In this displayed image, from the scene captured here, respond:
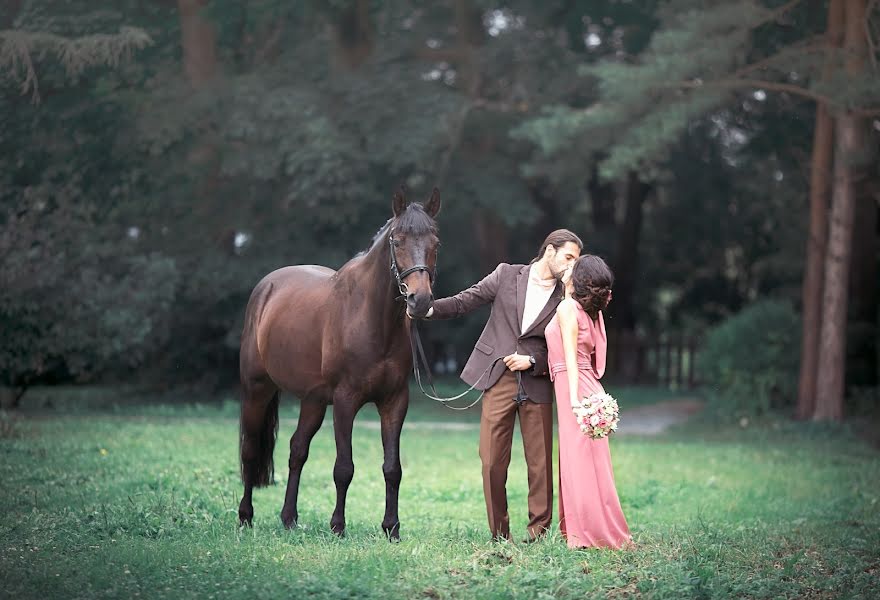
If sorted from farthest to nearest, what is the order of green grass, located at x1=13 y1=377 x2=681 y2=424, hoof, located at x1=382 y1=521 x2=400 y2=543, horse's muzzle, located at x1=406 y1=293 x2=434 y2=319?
green grass, located at x1=13 y1=377 x2=681 y2=424
hoof, located at x1=382 y1=521 x2=400 y2=543
horse's muzzle, located at x1=406 y1=293 x2=434 y2=319

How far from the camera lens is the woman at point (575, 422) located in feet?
23.8

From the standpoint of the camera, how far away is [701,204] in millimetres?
31234

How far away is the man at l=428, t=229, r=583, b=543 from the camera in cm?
752

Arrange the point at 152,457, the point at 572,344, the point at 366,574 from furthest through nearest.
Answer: the point at 152,457 < the point at 572,344 < the point at 366,574

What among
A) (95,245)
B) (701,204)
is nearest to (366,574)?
(95,245)

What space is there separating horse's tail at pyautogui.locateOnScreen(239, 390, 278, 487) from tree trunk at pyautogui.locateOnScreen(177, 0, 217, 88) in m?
13.5

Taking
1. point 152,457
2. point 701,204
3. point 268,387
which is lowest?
point 152,457

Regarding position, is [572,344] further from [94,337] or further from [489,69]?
[489,69]

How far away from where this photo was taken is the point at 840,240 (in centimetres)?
1717

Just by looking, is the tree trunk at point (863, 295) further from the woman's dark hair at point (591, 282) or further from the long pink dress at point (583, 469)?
the woman's dark hair at point (591, 282)

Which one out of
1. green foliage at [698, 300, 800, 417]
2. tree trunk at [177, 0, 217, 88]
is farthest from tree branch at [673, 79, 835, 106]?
tree trunk at [177, 0, 217, 88]

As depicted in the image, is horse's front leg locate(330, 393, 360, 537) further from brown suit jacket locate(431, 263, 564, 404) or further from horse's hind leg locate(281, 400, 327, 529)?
brown suit jacket locate(431, 263, 564, 404)

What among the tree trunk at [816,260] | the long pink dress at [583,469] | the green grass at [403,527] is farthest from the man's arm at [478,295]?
the tree trunk at [816,260]

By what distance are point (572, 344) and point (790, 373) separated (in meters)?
13.6
